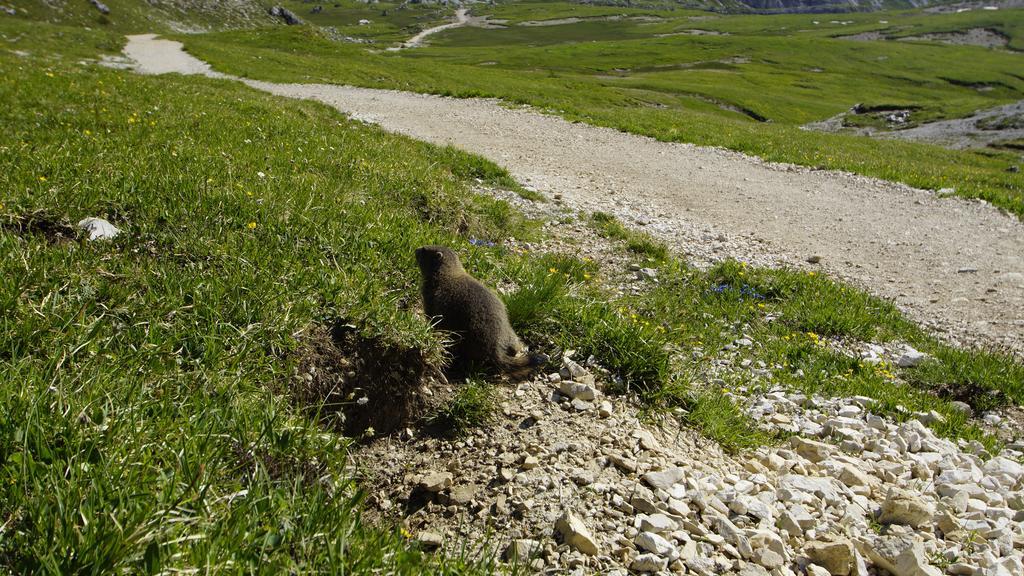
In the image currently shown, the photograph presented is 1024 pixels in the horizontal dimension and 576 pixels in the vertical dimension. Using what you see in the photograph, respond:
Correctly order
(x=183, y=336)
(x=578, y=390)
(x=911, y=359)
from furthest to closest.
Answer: (x=911, y=359) → (x=578, y=390) → (x=183, y=336)

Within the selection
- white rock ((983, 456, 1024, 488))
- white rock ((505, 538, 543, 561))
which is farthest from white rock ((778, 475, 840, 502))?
white rock ((505, 538, 543, 561))

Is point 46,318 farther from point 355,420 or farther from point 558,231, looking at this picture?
point 558,231

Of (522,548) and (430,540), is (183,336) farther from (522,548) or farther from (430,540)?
(522,548)

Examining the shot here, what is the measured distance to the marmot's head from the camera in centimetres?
597

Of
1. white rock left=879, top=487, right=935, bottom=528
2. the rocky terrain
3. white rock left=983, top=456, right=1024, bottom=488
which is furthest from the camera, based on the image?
white rock left=983, top=456, right=1024, bottom=488

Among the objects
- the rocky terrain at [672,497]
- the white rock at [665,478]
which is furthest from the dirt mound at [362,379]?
the white rock at [665,478]

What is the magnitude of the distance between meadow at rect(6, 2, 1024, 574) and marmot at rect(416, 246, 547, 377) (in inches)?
11.6

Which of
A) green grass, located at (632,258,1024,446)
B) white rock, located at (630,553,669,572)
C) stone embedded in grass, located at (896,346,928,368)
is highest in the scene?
white rock, located at (630,553,669,572)

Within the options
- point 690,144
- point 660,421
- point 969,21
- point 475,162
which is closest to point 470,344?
point 660,421

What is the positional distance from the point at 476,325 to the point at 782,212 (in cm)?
1303

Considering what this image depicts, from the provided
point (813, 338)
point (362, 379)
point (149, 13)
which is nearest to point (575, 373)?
point (362, 379)

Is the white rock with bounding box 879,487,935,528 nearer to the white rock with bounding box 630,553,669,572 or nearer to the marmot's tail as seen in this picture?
the white rock with bounding box 630,553,669,572

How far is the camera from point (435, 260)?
6.04 meters

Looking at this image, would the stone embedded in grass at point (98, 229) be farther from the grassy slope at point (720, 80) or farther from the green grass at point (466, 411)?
the grassy slope at point (720, 80)
